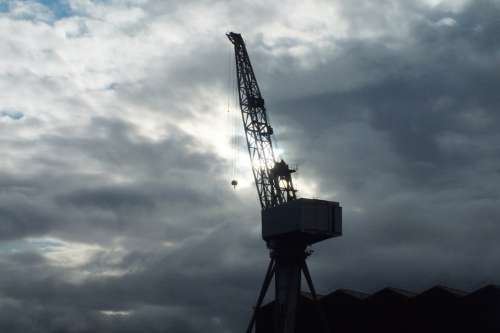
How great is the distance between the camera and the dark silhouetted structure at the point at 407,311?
3319 inches

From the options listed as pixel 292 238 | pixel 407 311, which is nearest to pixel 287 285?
pixel 292 238

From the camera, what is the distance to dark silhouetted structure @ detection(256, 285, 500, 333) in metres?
84.3

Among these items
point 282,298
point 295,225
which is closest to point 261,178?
point 295,225

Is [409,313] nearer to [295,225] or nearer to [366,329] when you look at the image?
[366,329]

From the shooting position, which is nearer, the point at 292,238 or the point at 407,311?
the point at 292,238

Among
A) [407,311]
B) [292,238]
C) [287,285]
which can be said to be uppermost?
[292,238]

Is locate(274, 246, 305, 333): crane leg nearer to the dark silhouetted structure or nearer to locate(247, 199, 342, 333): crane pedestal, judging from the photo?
locate(247, 199, 342, 333): crane pedestal

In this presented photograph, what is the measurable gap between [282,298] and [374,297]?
20.1 m

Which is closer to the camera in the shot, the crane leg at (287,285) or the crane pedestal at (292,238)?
the crane pedestal at (292,238)

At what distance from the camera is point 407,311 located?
94375 mm

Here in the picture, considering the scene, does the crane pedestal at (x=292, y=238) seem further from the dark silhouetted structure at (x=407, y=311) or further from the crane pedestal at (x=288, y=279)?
the dark silhouetted structure at (x=407, y=311)

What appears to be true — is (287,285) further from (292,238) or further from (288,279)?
(292,238)

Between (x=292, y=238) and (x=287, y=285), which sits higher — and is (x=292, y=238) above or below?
above

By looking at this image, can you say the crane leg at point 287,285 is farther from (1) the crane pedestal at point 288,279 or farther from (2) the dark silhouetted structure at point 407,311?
(2) the dark silhouetted structure at point 407,311
